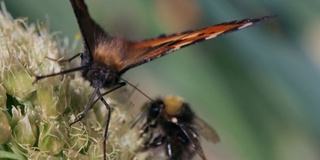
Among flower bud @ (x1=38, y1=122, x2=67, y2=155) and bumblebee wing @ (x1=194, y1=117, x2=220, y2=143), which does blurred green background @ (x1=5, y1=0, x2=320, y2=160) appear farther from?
flower bud @ (x1=38, y1=122, x2=67, y2=155)

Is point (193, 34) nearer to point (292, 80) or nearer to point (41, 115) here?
point (41, 115)

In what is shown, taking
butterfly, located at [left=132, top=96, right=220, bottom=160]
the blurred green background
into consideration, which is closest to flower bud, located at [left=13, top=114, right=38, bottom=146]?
butterfly, located at [left=132, top=96, right=220, bottom=160]

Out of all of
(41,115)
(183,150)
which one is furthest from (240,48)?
(41,115)

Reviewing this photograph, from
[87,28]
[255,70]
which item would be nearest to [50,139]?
[87,28]

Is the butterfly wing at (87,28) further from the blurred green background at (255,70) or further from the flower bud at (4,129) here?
the blurred green background at (255,70)

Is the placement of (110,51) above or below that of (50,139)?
above

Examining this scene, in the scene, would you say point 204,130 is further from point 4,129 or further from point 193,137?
point 4,129
